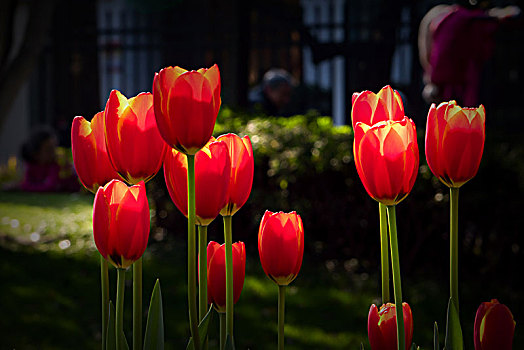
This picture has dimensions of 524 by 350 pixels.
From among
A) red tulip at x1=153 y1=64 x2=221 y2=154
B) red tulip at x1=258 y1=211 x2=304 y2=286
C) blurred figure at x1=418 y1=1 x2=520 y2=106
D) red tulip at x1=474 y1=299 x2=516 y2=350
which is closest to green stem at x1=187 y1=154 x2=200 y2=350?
red tulip at x1=153 y1=64 x2=221 y2=154

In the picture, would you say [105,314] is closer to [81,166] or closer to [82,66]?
[81,166]

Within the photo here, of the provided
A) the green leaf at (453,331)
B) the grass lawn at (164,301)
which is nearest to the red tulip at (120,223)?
the green leaf at (453,331)

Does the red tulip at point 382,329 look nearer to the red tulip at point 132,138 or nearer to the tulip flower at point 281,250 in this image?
the tulip flower at point 281,250

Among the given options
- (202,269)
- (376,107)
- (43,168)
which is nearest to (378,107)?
(376,107)

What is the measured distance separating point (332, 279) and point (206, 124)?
15.0ft

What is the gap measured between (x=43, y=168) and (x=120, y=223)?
11321mm

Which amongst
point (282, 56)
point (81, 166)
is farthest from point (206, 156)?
point (282, 56)

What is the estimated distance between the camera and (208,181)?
2.85 feet

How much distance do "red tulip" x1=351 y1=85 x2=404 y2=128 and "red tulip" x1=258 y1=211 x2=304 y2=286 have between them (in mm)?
169

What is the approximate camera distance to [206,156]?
88cm

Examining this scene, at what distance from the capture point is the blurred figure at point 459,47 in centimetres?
492

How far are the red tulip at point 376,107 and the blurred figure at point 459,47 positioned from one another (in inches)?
168

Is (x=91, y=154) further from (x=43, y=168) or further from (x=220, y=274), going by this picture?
(x=43, y=168)

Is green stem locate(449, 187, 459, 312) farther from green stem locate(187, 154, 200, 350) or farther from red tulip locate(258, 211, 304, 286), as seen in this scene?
green stem locate(187, 154, 200, 350)
